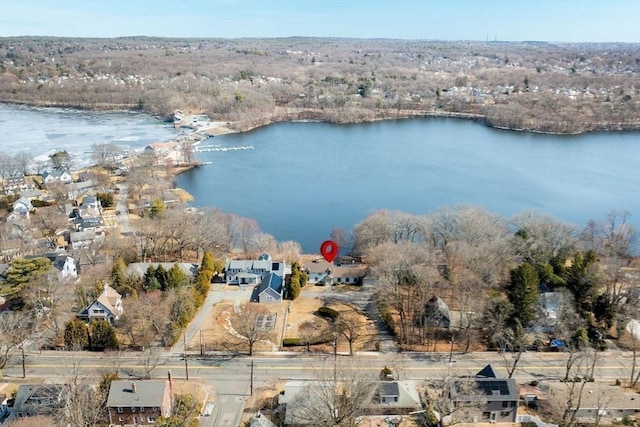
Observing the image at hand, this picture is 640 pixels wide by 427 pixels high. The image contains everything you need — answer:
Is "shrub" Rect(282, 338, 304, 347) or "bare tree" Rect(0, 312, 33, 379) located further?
"shrub" Rect(282, 338, 304, 347)

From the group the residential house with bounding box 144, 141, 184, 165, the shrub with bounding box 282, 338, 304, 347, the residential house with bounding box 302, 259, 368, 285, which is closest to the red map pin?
the residential house with bounding box 302, 259, 368, 285

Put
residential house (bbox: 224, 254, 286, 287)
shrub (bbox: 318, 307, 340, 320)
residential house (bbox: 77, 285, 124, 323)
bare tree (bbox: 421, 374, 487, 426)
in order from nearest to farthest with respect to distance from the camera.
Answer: bare tree (bbox: 421, 374, 487, 426)
residential house (bbox: 77, 285, 124, 323)
shrub (bbox: 318, 307, 340, 320)
residential house (bbox: 224, 254, 286, 287)

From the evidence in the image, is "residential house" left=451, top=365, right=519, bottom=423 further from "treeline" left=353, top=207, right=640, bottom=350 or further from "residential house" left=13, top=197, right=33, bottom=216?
"residential house" left=13, top=197, right=33, bottom=216

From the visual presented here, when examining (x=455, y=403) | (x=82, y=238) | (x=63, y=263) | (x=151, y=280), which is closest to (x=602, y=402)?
(x=455, y=403)

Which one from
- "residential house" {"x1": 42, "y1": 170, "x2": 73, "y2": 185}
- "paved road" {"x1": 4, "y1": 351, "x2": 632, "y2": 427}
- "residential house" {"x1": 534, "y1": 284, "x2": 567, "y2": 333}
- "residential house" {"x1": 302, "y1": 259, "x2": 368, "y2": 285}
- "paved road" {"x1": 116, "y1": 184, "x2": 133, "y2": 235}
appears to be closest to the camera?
"paved road" {"x1": 4, "y1": 351, "x2": 632, "y2": 427}

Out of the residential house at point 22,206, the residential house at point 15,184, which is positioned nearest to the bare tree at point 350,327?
the residential house at point 22,206

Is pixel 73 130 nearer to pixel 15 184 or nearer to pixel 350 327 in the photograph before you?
pixel 15 184

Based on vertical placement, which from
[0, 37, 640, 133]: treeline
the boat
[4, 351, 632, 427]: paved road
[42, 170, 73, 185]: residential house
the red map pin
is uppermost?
[0, 37, 640, 133]: treeline
